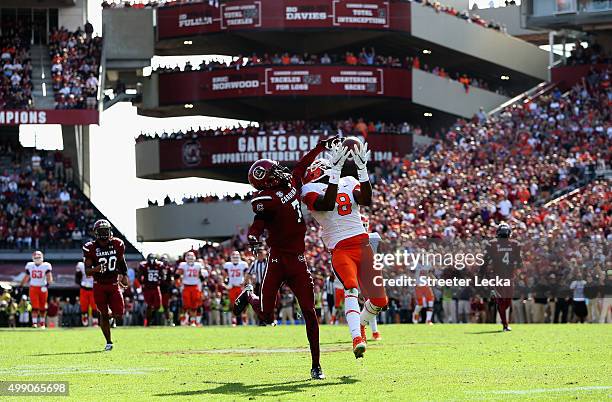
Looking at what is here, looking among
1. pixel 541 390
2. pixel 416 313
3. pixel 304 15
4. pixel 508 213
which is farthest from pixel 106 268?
pixel 304 15

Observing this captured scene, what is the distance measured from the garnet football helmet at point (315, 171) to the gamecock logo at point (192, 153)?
43950mm

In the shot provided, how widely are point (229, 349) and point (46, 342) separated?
4.98m

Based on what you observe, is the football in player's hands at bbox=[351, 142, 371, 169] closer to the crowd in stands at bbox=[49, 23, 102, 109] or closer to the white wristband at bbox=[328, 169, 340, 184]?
the white wristband at bbox=[328, 169, 340, 184]

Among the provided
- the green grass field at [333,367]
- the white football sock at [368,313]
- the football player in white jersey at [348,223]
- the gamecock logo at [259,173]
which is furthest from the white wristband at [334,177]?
the white football sock at [368,313]

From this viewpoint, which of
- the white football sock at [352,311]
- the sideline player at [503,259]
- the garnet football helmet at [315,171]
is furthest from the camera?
the sideline player at [503,259]

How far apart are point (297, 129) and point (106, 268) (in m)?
36.6

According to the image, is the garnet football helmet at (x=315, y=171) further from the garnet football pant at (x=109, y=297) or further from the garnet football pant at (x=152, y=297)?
the garnet football pant at (x=152, y=297)

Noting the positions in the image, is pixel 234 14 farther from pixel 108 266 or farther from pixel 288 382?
pixel 288 382

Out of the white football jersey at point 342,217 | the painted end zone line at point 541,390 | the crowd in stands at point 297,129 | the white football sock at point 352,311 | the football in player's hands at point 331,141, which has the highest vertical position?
the crowd in stands at point 297,129

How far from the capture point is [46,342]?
23469mm

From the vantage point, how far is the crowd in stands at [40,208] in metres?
49.8

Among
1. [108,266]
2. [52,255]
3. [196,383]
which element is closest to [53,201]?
[52,255]

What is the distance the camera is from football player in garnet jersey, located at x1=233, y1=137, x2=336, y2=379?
1388 centimetres

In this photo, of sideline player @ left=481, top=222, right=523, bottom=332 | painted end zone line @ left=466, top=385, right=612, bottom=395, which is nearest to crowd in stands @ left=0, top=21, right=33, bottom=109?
sideline player @ left=481, top=222, right=523, bottom=332
